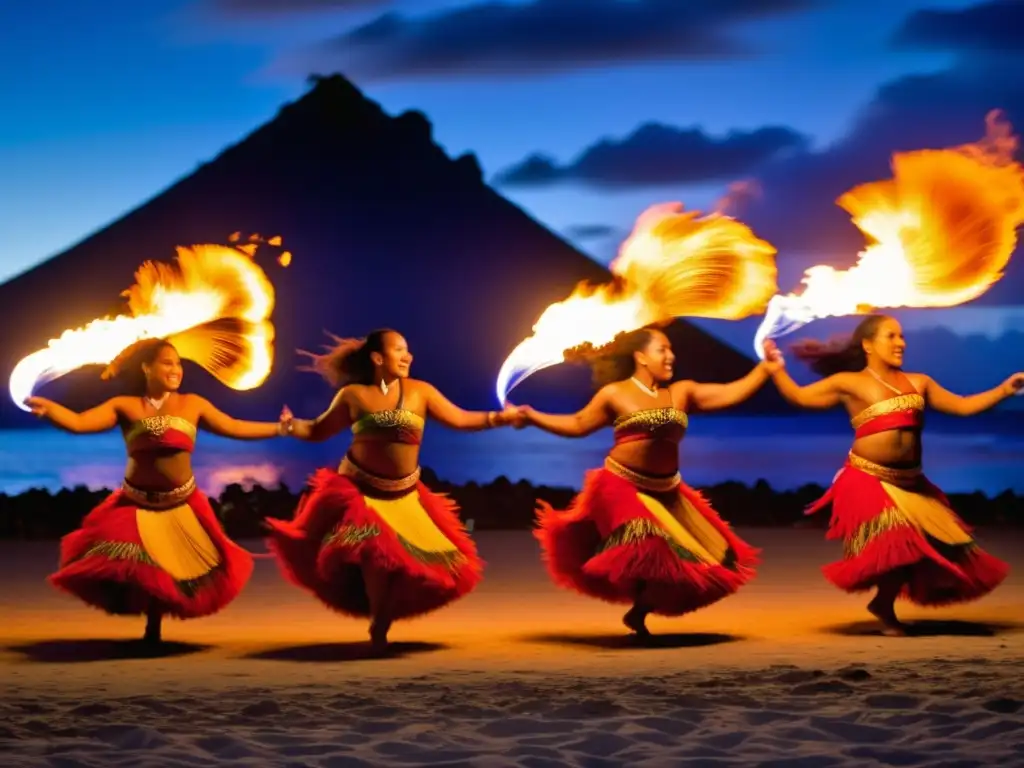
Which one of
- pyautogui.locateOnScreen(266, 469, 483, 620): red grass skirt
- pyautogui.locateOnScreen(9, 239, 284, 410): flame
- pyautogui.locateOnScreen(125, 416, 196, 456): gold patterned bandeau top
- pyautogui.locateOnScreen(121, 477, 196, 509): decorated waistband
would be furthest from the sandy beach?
pyautogui.locateOnScreen(9, 239, 284, 410): flame

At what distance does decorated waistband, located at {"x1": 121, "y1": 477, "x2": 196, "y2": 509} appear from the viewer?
8.77 m

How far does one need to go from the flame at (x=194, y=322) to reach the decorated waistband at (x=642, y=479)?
1.84 meters

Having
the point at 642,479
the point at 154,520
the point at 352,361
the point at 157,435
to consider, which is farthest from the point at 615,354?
the point at 154,520

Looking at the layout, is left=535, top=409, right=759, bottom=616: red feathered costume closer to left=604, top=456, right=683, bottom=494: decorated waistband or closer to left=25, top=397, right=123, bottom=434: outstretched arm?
left=604, top=456, right=683, bottom=494: decorated waistband

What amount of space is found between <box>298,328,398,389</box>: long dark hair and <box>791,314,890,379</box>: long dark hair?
2.24 meters

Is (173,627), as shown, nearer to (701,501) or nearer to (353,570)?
(353,570)

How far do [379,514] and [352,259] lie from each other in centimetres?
6769

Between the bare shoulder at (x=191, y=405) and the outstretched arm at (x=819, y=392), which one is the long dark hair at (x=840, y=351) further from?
the bare shoulder at (x=191, y=405)

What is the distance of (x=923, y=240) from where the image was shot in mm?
9281

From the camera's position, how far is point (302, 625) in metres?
9.79

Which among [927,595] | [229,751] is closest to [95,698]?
[229,751]

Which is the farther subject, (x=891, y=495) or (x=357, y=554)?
(x=891, y=495)

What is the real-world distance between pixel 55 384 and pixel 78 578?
49.3 m

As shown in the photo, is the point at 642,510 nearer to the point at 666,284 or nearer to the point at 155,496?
the point at 666,284
